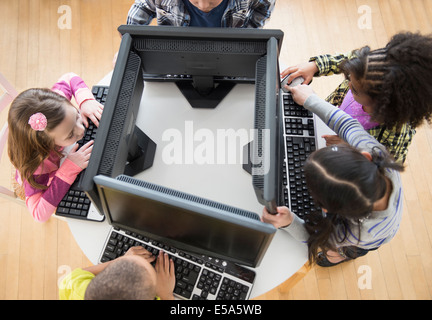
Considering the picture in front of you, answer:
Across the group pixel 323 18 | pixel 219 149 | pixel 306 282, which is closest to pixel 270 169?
pixel 219 149

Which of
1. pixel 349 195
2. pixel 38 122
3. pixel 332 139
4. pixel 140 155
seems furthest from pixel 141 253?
pixel 332 139

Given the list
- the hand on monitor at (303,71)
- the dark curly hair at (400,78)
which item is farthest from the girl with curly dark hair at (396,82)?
the hand on monitor at (303,71)

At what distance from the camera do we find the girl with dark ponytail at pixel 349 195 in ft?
3.08

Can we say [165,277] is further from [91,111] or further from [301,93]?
[301,93]

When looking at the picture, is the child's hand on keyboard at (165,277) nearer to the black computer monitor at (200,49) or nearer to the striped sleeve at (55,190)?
the striped sleeve at (55,190)

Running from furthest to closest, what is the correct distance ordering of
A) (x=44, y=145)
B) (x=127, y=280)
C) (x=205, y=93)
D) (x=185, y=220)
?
(x=205, y=93) < (x=44, y=145) < (x=127, y=280) < (x=185, y=220)

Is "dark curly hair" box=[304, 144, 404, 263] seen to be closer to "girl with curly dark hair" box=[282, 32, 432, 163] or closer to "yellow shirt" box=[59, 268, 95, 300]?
"girl with curly dark hair" box=[282, 32, 432, 163]

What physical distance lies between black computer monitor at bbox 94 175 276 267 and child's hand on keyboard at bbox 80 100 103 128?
46 centimetres

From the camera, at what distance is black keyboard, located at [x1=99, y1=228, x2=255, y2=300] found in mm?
1098

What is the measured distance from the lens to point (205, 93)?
4.34 feet

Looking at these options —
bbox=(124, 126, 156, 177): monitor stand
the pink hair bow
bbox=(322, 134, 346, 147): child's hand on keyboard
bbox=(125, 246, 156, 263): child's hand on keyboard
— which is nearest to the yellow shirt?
bbox=(125, 246, 156, 263): child's hand on keyboard

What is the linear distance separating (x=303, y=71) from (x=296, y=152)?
35 centimetres

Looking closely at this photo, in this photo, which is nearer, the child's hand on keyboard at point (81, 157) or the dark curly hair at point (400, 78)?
the dark curly hair at point (400, 78)

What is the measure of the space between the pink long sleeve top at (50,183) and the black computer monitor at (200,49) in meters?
0.40
